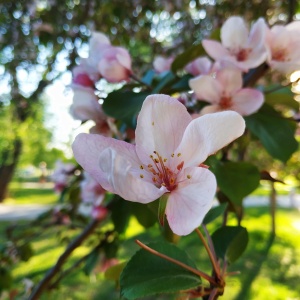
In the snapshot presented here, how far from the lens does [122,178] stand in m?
0.25

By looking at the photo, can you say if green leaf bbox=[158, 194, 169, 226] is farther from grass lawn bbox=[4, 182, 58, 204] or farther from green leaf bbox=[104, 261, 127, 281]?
grass lawn bbox=[4, 182, 58, 204]

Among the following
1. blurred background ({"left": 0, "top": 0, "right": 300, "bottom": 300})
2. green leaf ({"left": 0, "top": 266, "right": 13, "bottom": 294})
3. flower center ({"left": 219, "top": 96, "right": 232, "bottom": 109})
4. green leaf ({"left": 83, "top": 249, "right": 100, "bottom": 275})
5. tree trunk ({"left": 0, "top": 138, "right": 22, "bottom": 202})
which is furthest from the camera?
tree trunk ({"left": 0, "top": 138, "right": 22, "bottom": 202})

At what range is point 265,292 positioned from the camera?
176cm

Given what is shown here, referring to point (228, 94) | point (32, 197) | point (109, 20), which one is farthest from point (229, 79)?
point (32, 197)

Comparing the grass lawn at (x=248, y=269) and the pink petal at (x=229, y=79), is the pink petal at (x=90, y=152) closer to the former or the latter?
the pink petal at (x=229, y=79)

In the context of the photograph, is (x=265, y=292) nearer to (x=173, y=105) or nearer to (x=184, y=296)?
(x=184, y=296)

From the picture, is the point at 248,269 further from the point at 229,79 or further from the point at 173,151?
the point at 173,151

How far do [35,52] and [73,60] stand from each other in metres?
1.37

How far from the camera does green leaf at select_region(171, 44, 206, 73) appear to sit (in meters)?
0.56

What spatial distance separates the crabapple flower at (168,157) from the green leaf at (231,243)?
0.45 feet

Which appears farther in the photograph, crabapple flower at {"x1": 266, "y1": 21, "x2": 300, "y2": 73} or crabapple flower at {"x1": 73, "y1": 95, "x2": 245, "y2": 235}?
crabapple flower at {"x1": 266, "y1": 21, "x2": 300, "y2": 73}

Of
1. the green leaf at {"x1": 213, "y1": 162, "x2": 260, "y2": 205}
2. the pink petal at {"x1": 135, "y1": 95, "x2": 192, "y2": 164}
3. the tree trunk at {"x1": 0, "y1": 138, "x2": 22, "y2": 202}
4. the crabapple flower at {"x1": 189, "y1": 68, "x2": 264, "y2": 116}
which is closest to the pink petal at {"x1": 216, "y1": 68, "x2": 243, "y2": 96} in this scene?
the crabapple flower at {"x1": 189, "y1": 68, "x2": 264, "y2": 116}

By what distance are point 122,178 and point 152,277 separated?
13 centimetres

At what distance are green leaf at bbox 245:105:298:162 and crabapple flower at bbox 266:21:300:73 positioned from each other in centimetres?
9
